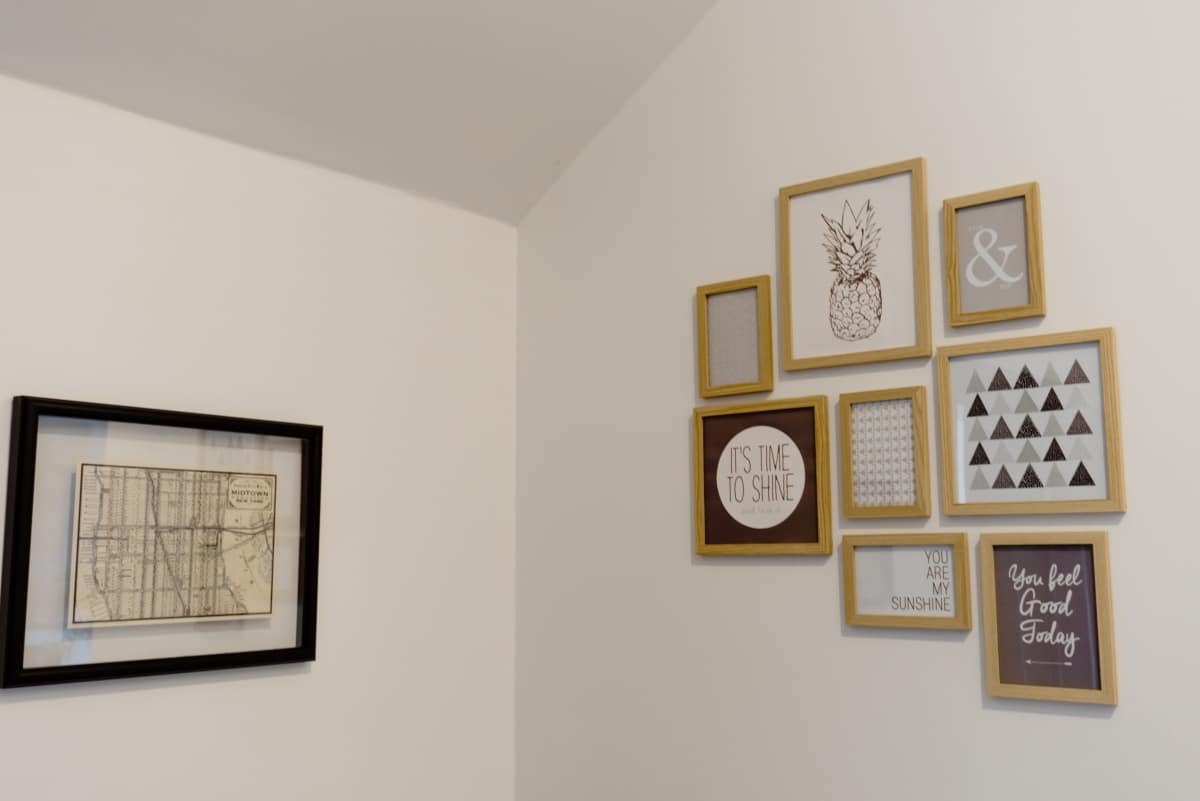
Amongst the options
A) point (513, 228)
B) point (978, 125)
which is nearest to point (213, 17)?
point (513, 228)

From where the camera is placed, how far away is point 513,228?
2.28 meters

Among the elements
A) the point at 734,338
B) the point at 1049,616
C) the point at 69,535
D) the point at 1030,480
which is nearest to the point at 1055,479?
the point at 1030,480

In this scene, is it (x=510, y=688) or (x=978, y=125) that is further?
(x=510, y=688)

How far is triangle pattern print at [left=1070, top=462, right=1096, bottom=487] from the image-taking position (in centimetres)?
153

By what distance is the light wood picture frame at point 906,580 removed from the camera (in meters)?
1.63

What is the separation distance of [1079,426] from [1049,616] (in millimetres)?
268

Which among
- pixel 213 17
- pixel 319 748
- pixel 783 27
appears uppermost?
pixel 783 27

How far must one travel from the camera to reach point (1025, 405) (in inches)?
62.9

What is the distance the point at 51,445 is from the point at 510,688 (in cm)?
99

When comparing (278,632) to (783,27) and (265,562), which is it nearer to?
(265,562)

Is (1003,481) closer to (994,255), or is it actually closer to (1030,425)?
(1030,425)

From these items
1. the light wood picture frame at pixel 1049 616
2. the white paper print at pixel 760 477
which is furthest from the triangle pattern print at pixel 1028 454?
the white paper print at pixel 760 477

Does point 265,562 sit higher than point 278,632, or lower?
higher

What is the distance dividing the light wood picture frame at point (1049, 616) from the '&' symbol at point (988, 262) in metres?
0.37
